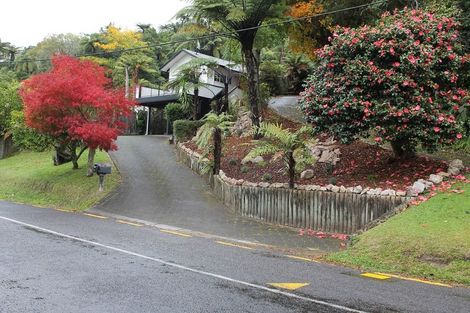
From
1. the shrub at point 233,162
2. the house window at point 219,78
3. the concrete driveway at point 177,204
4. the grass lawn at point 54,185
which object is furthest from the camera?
the house window at point 219,78

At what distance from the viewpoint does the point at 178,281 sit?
6961 mm

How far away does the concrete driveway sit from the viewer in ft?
39.3

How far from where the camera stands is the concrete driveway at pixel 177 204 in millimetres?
11969

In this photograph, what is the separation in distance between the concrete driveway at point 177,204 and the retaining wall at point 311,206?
41cm

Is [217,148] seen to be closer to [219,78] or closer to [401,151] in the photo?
[401,151]

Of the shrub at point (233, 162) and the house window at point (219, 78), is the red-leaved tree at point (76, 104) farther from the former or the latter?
the house window at point (219, 78)

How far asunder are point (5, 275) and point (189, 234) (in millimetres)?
5582

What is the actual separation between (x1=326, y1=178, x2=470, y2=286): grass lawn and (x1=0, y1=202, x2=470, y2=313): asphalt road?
677 mm

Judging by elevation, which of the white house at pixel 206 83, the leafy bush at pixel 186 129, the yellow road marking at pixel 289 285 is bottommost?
the yellow road marking at pixel 289 285

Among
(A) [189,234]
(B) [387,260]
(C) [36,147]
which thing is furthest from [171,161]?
(B) [387,260]

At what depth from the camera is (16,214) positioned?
49.6ft

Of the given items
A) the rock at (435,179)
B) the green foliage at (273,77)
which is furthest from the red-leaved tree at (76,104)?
the green foliage at (273,77)

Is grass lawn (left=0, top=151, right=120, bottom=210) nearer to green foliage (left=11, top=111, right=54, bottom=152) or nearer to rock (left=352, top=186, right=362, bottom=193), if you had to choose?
green foliage (left=11, top=111, right=54, bottom=152)

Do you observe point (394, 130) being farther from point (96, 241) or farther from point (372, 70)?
point (96, 241)
